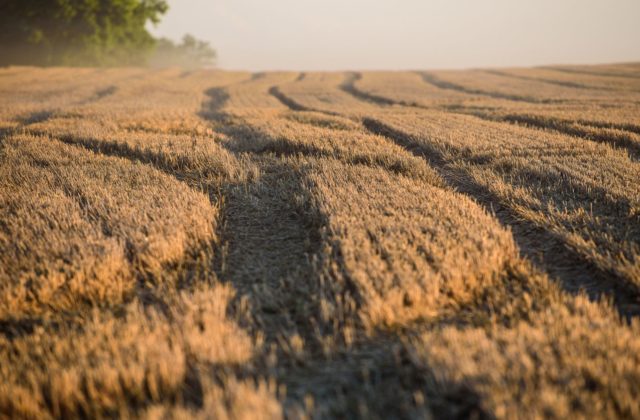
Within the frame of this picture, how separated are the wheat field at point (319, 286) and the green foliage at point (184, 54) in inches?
4420

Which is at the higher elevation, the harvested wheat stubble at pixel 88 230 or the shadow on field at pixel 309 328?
the harvested wheat stubble at pixel 88 230

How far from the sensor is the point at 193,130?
1249 cm

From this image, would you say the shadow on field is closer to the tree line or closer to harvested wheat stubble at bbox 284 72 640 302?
harvested wheat stubble at bbox 284 72 640 302

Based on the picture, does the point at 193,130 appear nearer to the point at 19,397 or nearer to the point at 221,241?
the point at 221,241

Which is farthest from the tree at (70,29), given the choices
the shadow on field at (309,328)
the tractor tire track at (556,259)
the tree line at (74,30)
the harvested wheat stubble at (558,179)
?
the tractor tire track at (556,259)

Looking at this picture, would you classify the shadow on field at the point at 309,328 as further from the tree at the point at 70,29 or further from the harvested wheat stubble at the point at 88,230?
the tree at the point at 70,29

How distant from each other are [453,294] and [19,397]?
3382mm

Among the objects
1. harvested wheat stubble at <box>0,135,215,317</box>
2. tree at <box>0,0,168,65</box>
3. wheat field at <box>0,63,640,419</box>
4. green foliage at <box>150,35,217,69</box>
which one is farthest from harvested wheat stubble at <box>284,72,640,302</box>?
green foliage at <box>150,35,217,69</box>

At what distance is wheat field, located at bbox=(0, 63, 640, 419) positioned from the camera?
8.45 feet

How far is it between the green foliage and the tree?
5468 centimetres

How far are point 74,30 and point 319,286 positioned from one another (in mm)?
56585

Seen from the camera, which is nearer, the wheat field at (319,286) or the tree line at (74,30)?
the wheat field at (319,286)

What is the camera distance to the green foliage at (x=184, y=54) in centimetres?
10831

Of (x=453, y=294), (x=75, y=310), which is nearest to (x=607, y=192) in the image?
(x=453, y=294)
